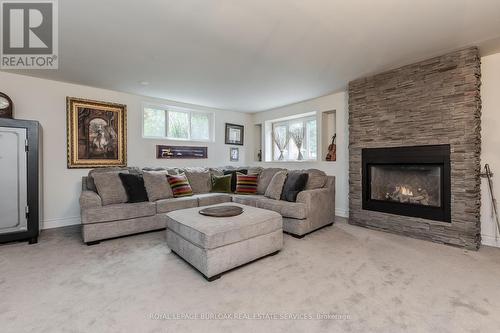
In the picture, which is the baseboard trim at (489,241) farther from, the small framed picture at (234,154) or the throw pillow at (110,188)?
the throw pillow at (110,188)

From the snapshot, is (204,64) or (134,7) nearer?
(134,7)

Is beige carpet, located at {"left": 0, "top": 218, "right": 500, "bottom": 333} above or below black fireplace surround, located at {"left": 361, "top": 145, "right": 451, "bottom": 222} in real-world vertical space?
below

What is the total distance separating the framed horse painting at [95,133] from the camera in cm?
381

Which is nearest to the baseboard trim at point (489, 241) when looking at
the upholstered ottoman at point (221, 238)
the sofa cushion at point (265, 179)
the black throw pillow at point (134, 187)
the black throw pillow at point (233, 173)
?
the upholstered ottoman at point (221, 238)

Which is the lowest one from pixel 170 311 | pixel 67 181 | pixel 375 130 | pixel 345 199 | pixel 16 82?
pixel 170 311

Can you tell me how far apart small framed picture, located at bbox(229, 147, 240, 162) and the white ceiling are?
2.19m

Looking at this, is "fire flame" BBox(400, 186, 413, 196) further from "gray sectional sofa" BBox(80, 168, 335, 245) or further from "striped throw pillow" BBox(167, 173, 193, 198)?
"striped throw pillow" BBox(167, 173, 193, 198)

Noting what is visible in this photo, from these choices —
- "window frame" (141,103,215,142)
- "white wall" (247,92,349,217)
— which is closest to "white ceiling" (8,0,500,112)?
"white wall" (247,92,349,217)

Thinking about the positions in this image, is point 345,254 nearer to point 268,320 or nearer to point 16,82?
point 268,320

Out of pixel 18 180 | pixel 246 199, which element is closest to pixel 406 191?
pixel 246 199

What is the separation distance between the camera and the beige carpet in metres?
1.50

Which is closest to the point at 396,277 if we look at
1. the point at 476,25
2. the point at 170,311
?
the point at 170,311

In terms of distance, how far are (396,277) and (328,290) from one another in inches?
27.0

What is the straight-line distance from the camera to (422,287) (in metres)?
1.91
